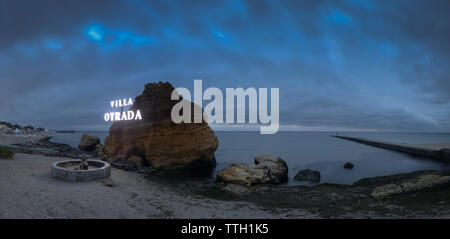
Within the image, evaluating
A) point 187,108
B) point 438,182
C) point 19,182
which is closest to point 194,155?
point 187,108

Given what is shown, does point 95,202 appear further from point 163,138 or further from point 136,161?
point 136,161

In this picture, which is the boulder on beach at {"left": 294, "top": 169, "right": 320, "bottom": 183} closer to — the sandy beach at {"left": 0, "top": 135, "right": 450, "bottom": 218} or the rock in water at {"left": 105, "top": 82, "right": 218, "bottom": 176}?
the sandy beach at {"left": 0, "top": 135, "right": 450, "bottom": 218}

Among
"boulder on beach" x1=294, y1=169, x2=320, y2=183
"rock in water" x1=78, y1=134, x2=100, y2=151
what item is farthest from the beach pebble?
"rock in water" x1=78, y1=134, x2=100, y2=151

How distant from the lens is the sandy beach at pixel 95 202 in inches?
451

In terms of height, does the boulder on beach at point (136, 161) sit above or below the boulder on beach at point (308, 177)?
above

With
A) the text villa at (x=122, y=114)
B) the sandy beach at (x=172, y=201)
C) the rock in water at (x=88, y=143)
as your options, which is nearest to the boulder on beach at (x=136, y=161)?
the text villa at (x=122, y=114)

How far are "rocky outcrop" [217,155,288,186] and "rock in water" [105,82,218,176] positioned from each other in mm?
6006

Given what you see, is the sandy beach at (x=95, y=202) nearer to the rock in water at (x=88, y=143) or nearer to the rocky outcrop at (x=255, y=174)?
the rocky outcrop at (x=255, y=174)

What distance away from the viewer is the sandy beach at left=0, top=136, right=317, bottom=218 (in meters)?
11.5

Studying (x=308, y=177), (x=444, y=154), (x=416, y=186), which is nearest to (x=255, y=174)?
(x=308, y=177)

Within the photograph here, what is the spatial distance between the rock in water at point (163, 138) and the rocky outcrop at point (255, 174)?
6.01 metres

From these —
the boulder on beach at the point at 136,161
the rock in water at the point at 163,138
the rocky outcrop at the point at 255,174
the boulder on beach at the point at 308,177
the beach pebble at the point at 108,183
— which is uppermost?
the rock in water at the point at 163,138

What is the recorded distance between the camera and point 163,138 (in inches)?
1190
